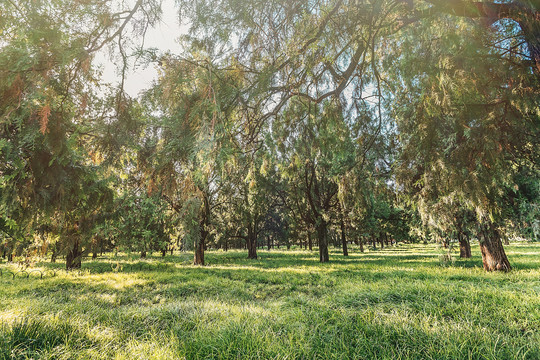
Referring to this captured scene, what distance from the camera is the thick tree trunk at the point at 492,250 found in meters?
8.70

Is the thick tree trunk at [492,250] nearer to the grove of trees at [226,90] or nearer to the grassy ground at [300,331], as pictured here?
the grassy ground at [300,331]

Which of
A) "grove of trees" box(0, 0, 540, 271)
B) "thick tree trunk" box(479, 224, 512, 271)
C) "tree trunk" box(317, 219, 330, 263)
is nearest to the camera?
"grove of trees" box(0, 0, 540, 271)

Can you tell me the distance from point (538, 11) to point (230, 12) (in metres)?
3.02

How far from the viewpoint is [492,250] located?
29.4 ft

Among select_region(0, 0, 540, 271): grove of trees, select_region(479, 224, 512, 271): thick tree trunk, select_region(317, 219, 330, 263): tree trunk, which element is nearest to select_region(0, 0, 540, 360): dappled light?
select_region(0, 0, 540, 271): grove of trees

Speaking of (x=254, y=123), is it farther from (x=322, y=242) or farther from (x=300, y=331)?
(x=322, y=242)

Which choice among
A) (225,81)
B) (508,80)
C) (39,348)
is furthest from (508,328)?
(39,348)

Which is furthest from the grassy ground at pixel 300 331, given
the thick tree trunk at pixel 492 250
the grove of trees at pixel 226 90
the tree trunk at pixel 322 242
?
the tree trunk at pixel 322 242

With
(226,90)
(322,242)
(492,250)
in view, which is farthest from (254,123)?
(322,242)

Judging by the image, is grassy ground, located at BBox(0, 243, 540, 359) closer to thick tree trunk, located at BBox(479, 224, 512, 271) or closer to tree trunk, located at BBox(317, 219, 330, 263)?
thick tree trunk, located at BBox(479, 224, 512, 271)

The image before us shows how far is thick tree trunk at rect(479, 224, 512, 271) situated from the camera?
8703mm

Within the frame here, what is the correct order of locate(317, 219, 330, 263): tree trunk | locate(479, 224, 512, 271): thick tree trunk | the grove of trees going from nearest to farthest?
the grove of trees
locate(479, 224, 512, 271): thick tree trunk
locate(317, 219, 330, 263): tree trunk

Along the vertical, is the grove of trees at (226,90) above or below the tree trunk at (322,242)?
above

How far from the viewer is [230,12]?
305 centimetres
